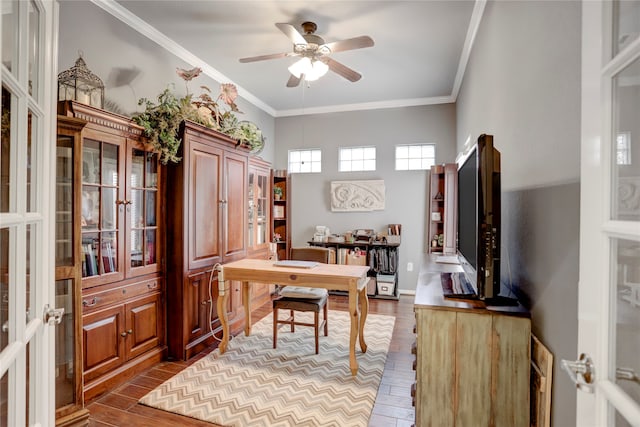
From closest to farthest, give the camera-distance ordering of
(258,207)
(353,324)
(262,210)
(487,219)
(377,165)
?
(487,219)
(353,324)
(258,207)
(262,210)
(377,165)

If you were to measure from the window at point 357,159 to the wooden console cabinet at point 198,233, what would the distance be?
7.50 ft

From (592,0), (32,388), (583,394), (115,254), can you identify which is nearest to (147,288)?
(115,254)

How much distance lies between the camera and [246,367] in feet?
8.65

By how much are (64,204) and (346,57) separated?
2978 millimetres

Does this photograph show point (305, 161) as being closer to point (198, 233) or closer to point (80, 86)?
point (198, 233)

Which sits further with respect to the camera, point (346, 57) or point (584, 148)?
point (346, 57)

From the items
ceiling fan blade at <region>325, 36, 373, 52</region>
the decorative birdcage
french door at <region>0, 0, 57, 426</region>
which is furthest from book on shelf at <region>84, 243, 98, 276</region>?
ceiling fan blade at <region>325, 36, 373, 52</region>

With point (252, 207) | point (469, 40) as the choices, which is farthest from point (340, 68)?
point (252, 207)

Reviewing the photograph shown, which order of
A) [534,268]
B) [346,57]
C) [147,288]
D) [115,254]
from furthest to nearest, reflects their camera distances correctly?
[346,57] → [147,288] → [115,254] → [534,268]

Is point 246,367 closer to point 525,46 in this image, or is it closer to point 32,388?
point 32,388

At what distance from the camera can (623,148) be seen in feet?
2.28

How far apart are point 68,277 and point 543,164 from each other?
251 cm

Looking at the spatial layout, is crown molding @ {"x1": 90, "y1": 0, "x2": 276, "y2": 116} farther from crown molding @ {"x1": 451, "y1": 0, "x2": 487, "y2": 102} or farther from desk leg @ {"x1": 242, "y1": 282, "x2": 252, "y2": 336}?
crown molding @ {"x1": 451, "y1": 0, "x2": 487, "y2": 102}

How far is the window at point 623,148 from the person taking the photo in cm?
69
